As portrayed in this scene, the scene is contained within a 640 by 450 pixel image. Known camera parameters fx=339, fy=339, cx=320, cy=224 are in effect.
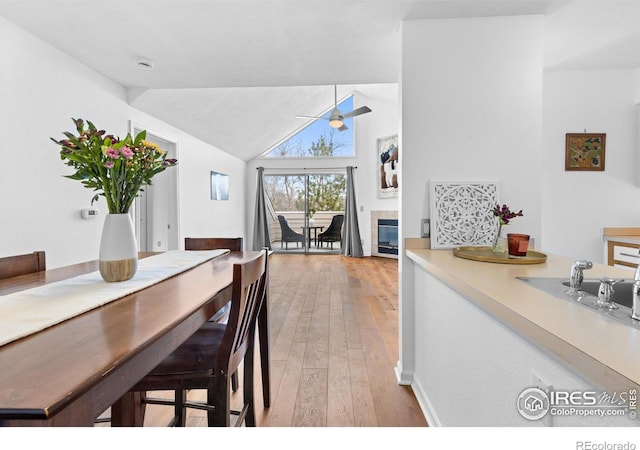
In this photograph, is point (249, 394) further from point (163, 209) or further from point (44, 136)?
point (163, 209)

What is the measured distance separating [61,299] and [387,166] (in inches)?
265

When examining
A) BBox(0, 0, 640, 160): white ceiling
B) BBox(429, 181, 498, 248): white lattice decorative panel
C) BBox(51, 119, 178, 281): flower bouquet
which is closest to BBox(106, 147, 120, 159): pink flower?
BBox(51, 119, 178, 281): flower bouquet

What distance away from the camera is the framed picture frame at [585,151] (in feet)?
9.37

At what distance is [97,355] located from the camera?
707mm

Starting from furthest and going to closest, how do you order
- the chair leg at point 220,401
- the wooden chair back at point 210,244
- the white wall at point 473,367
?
the wooden chair back at point 210,244 → the chair leg at point 220,401 → the white wall at point 473,367

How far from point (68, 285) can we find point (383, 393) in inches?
65.8

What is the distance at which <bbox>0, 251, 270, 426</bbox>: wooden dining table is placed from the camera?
56cm

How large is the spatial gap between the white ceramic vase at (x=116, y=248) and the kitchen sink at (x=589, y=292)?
150 centimetres

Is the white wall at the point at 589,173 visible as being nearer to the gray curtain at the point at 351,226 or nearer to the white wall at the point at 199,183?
the white wall at the point at 199,183

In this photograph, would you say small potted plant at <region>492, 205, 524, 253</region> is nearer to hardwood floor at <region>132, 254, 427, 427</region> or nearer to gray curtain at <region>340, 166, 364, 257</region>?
hardwood floor at <region>132, 254, 427, 427</region>

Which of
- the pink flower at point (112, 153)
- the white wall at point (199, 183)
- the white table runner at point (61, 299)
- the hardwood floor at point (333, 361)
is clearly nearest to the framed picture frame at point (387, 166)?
the hardwood floor at point (333, 361)

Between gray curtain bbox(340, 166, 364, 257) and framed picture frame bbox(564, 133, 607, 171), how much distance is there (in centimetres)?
489

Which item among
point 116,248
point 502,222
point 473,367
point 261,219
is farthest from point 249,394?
point 261,219
